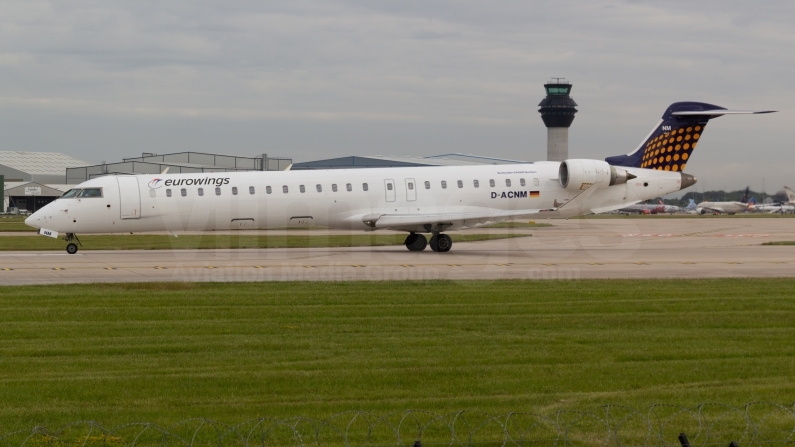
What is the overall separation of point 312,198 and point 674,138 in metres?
14.2

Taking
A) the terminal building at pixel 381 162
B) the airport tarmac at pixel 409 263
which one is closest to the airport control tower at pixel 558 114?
the terminal building at pixel 381 162

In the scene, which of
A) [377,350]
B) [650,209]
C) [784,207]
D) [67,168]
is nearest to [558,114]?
[650,209]

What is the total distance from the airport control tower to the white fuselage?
258 feet

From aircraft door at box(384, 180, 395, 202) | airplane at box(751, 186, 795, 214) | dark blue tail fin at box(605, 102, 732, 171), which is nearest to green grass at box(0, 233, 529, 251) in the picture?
aircraft door at box(384, 180, 395, 202)

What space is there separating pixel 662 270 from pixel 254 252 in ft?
48.5

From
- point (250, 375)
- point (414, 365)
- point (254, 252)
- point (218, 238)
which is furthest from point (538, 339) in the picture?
point (218, 238)

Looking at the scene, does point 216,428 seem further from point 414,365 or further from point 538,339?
point 538,339

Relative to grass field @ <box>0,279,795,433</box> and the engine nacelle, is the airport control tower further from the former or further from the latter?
grass field @ <box>0,279,795,433</box>

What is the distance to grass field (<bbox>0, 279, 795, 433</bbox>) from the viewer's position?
32.7 feet

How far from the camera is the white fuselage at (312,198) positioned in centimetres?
3008

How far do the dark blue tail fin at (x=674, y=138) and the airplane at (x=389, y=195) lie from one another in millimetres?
39

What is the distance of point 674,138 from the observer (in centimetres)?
3438

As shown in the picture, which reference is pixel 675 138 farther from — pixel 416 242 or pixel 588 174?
pixel 416 242

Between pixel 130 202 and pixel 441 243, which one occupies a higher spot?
pixel 130 202
